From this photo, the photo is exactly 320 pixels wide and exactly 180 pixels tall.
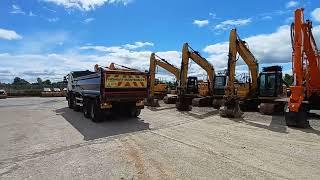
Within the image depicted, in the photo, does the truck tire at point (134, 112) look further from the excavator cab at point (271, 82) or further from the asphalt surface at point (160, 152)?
the excavator cab at point (271, 82)

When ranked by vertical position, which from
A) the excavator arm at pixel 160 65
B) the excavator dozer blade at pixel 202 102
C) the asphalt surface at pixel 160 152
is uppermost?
the excavator arm at pixel 160 65

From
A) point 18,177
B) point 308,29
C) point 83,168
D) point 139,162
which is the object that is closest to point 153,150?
point 139,162

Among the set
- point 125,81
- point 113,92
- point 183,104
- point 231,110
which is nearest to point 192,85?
point 183,104

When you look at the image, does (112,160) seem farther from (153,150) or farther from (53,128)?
(53,128)

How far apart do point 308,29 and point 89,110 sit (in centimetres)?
1107

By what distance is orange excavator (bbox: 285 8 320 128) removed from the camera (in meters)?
13.5

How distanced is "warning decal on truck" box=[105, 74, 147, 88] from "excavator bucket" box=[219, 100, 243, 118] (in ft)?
14.5

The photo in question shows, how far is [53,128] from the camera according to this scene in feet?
44.6

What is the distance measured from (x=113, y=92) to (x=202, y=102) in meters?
10.7

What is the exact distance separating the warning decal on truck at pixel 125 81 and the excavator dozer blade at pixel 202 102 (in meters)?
8.70

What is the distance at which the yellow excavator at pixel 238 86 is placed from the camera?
1717cm

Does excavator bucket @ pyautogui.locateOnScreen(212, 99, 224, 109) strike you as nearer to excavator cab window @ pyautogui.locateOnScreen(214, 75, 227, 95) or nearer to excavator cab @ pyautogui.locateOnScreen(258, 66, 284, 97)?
excavator cab window @ pyautogui.locateOnScreen(214, 75, 227, 95)

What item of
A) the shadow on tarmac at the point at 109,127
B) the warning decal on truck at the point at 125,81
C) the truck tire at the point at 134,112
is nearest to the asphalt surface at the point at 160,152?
the shadow on tarmac at the point at 109,127

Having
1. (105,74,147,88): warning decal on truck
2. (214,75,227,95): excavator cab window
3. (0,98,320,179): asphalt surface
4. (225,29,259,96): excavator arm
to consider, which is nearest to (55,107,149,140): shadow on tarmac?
(0,98,320,179): asphalt surface
